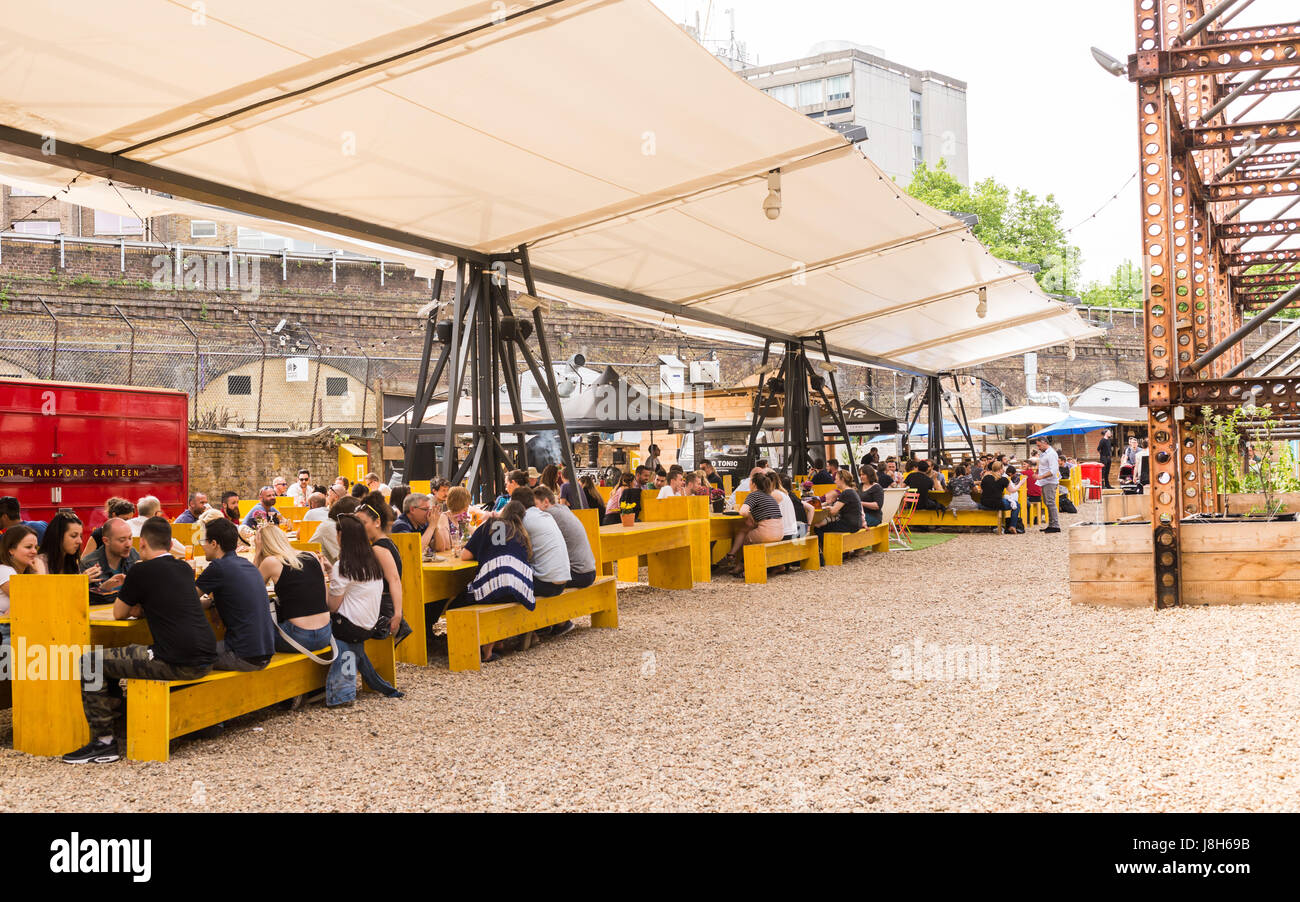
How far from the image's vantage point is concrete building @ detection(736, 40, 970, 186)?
209 feet

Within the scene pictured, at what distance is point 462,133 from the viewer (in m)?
7.35

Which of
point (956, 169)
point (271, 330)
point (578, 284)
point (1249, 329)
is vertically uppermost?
point (956, 169)

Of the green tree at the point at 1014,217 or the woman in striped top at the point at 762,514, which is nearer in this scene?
the woman in striped top at the point at 762,514

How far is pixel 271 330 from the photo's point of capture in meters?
26.7

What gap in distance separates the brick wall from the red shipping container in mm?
4666

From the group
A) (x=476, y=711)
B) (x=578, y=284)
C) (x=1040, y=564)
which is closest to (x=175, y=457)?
(x=578, y=284)

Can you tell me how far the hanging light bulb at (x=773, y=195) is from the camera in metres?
8.84

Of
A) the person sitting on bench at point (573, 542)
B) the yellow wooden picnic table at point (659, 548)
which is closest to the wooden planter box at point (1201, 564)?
the yellow wooden picnic table at point (659, 548)

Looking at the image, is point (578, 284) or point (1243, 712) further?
point (578, 284)

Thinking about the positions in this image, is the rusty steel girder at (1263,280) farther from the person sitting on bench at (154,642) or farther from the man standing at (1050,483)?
the person sitting on bench at (154,642)

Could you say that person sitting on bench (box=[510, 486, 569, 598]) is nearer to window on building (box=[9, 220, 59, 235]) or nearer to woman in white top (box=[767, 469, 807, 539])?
woman in white top (box=[767, 469, 807, 539])

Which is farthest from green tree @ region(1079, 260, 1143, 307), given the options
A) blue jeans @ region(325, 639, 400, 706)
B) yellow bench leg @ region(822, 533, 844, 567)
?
blue jeans @ region(325, 639, 400, 706)

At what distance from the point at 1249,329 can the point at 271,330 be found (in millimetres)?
23721

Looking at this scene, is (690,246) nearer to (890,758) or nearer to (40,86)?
(40,86)
